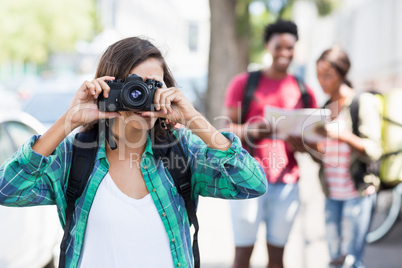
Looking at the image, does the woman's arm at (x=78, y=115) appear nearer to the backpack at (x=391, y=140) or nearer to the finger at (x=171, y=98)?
the finger at (x=171, y=98)

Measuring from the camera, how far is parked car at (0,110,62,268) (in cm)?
349

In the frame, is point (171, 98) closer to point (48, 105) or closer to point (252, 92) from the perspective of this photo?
point (252, 92)

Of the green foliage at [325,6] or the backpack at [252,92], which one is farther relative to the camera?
the green foliage at [325,6]

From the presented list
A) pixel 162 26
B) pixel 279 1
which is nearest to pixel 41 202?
pixel 279 1

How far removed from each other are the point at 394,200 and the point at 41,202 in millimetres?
4501

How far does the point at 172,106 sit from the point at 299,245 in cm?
385

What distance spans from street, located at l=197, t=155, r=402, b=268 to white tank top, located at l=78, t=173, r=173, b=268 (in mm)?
3070

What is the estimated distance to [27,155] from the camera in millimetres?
1845

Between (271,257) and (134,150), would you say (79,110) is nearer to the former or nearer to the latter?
(134,150)

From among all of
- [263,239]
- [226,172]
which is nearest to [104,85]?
[226,172]

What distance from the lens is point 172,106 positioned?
79.9 inches

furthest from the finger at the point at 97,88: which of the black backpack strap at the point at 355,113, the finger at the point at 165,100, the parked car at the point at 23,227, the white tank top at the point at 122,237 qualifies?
the black backpack strap at the point at 355,113

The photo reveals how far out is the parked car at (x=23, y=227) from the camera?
137 inches

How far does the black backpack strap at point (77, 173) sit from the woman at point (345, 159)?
200cm
